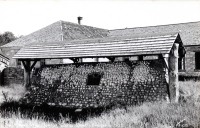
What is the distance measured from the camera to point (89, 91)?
13836mm

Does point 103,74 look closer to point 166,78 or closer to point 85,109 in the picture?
point 85,109

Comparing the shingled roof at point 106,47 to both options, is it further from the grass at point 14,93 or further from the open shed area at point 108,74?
the grass at point 14,93

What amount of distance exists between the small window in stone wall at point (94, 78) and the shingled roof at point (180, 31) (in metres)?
13.5

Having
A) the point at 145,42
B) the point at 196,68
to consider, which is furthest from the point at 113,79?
the point at 196,68

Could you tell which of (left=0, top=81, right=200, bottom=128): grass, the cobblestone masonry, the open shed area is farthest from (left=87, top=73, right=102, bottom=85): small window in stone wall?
(left=0, top=81, right=200, bottom=128): grass

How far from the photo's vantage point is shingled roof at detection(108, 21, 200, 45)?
24.3 metres

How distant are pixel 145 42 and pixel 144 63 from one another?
116cm

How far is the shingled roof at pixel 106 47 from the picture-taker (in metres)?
12.6

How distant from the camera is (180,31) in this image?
86.2 feet

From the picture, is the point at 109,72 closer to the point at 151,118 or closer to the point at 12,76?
the point at 151,118

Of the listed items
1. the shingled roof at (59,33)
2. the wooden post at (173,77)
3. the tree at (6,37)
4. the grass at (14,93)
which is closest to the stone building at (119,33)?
the shingled roof at (59,33)

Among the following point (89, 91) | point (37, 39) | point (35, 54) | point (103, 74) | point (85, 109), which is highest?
point (37, 39)

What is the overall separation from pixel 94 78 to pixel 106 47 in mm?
1885

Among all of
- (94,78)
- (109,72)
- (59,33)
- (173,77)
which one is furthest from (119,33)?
(173,77)
